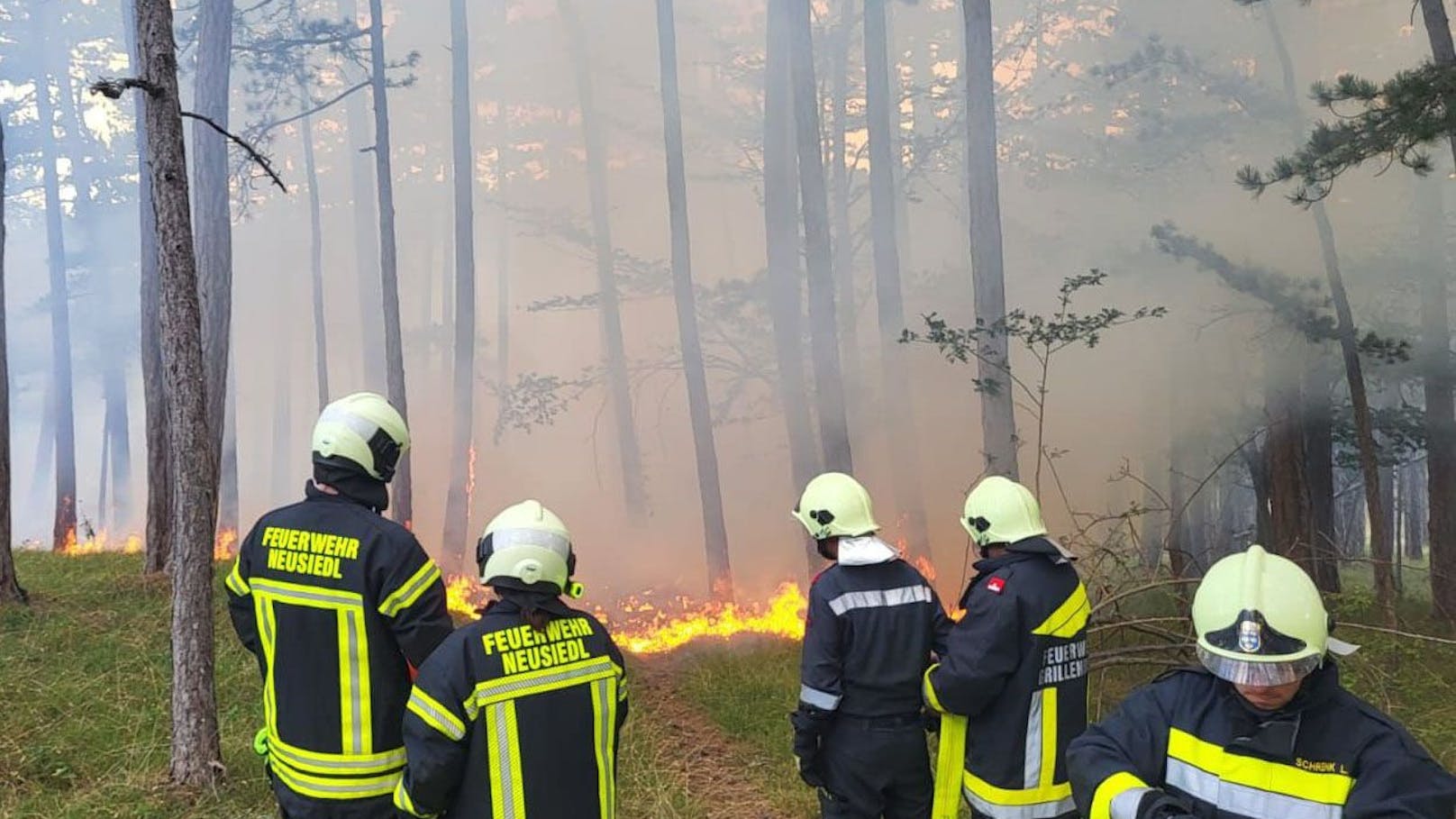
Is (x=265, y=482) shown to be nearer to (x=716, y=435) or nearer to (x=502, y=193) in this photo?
(x=502, y=193)

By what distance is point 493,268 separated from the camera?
115 feet

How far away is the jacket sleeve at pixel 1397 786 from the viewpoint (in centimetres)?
176

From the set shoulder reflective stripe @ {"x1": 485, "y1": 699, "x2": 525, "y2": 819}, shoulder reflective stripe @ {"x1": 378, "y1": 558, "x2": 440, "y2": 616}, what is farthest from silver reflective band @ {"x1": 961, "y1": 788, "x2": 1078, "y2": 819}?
shoulder reflective stripe @ {"x1": 378, "y1": 558, "x2": 440, "y2": 616}

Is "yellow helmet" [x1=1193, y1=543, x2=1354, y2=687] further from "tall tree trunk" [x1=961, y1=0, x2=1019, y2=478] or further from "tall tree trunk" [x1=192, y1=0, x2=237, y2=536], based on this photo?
"tall tree trunk" [x1=192, y1=0, x2=237, y2=536]

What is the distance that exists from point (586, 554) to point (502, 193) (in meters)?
11.8

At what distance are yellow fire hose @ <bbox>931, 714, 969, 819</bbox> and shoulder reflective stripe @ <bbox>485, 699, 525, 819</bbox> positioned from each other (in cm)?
174

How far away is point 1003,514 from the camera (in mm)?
3482

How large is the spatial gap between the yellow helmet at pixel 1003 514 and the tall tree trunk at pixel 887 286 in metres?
10.6

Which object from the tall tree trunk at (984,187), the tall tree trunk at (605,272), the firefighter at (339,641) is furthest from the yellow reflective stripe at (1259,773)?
the tall tree trunk at (605,272)

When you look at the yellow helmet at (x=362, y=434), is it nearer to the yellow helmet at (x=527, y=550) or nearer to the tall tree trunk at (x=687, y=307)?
the yellow helmet at (x=527, y=550)

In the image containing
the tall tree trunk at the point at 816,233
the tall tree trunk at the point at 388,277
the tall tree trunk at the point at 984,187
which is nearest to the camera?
the tall tree trunk at the point at 984,187

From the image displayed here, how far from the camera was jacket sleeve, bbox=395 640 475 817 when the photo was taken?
245 cm

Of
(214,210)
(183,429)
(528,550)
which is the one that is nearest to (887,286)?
(214,210)

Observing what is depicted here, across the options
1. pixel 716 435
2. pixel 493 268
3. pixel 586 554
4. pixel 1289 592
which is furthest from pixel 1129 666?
pixel 493 268
